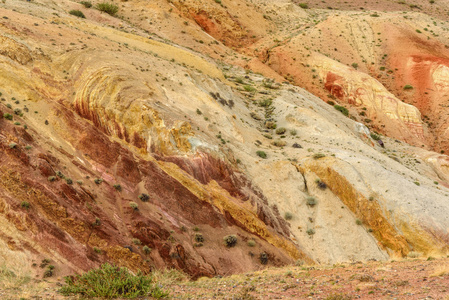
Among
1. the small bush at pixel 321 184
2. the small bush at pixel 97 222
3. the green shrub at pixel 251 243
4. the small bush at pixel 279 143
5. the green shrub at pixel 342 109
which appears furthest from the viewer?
the green shrub at pixel 342 109

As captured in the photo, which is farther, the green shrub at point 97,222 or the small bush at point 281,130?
the small bush at point 281,130

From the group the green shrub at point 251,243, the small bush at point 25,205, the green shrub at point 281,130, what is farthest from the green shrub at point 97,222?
the green shrub at point 281,130

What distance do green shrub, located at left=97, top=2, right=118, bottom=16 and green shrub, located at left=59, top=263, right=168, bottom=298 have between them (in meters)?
44.9

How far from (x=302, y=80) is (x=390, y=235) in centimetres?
2974

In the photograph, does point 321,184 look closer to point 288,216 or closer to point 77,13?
point 288,216

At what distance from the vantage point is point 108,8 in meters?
51.2

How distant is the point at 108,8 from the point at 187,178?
121ft

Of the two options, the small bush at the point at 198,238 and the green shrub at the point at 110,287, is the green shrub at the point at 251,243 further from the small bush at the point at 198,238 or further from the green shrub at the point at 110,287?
the green shrub at the point at 110,287

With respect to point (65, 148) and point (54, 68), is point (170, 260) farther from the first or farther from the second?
point (54, 68)

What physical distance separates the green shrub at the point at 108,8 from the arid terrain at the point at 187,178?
1036cm

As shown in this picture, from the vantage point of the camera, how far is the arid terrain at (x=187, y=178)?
17.5 metres

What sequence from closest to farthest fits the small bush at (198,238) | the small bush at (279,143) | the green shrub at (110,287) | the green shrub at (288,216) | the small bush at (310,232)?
the green shrub at (110,287)
the small bush at (198,238)
the small bush at (310,232)
the green shrub at (288,216)
the small bush at (279,143)

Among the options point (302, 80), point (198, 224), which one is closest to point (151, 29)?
point (302, 80)

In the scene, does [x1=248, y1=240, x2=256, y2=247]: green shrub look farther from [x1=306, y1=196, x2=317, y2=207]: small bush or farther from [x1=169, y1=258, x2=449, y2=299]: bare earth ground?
[x1=169, y1=258, x2=449, y2=299]: bare earth ground
